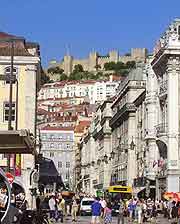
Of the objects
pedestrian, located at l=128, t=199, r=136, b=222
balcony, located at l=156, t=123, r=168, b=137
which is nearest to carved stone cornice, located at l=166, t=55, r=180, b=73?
balcony, located at l=156, t=123, r=168, b=137

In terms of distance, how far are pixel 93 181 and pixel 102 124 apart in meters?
15.4

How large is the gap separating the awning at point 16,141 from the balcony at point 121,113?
7627 cm

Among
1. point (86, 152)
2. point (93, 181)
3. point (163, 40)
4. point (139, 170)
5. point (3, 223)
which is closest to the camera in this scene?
point (3, 223)

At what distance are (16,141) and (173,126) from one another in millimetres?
50207

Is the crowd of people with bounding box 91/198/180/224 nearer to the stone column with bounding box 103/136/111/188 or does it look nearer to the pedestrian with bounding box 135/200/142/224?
the pedestrian with bounding box 135/200/142/224

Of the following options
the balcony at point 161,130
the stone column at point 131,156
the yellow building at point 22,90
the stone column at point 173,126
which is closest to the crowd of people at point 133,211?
the stone column at point 173,126

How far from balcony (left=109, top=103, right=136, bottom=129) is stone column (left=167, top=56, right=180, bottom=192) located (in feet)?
91.2

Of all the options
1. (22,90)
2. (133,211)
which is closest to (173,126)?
(22,90)

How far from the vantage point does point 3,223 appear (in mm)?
19094

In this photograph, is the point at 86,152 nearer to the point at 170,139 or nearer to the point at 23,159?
the point at 170,139

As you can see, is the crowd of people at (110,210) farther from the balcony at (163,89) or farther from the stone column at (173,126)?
the balcony at (163,89)

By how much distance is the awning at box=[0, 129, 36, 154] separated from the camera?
19.4 meters

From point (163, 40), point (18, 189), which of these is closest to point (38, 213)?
point (18, 189)

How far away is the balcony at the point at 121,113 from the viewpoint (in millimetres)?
99062
